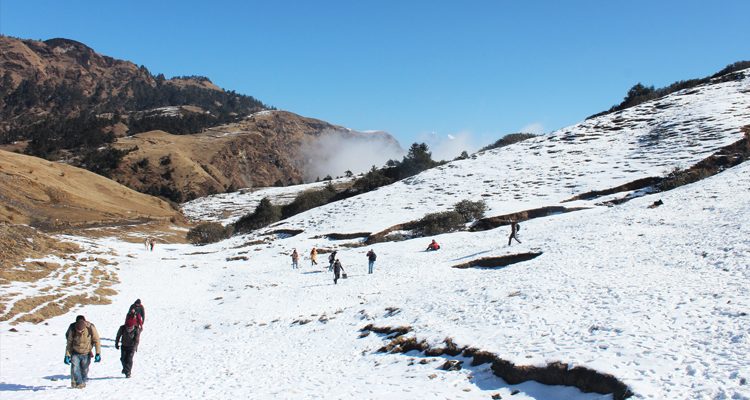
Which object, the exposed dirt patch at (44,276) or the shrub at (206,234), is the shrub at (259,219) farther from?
the exposed dirt patch at (44,276)

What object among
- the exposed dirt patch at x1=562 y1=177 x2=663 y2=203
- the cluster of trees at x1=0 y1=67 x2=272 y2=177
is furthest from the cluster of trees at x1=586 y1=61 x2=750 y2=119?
the cluster of trees at x1=0 y1=67 x2=272 y2=177

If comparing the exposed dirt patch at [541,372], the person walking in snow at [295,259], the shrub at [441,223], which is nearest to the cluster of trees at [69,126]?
the shrub at [441,223]

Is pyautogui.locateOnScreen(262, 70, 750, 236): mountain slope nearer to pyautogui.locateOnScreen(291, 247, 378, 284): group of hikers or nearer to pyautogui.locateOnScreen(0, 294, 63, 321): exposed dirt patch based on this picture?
pyautogui.locateOnScreen(291, 247, 378, 284): group of hikers

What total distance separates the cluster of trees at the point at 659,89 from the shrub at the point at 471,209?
151 feet

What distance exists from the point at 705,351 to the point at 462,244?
20925 mm

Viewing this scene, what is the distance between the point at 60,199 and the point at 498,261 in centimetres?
5382

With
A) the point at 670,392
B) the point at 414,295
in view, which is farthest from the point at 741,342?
the point at 414,295

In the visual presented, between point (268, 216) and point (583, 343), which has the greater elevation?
point (268, 216)

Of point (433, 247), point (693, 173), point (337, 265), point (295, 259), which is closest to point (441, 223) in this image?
point (433, 247)

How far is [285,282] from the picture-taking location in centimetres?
2684

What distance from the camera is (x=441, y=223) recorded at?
38156 millimetres

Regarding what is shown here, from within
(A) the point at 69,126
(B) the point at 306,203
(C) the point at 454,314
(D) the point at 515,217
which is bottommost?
(C) the point at 454,314

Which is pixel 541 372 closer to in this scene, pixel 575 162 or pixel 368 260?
pixel 368 260

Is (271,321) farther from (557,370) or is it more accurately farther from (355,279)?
(557,370)
